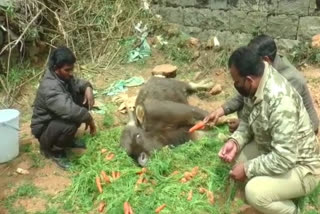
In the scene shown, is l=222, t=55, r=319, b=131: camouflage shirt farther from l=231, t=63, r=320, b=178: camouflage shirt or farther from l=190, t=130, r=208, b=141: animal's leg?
l=190, t=130, r=208, b=141: animal's leg

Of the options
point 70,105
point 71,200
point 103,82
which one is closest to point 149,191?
point 71,200

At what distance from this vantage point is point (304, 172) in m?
3.46

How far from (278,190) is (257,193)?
6.3 inches

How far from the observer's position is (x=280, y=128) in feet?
10.6

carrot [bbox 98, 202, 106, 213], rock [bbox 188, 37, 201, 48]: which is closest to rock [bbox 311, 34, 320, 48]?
rock [bbox 188, 37, 201, 48]

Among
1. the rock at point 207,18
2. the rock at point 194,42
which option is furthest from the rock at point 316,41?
the rock at point 194,42

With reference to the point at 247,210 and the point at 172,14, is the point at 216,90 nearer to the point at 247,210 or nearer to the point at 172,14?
the point at 172,14

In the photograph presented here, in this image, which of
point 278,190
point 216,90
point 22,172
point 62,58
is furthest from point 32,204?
point 216,90

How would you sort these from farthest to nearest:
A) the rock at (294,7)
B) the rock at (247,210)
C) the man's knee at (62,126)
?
the rock at (294,7), the man's knee at (62,126), the rock at (247,210)

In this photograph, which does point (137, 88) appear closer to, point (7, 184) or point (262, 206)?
point (7, 184)

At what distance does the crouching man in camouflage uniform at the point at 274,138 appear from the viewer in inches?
127

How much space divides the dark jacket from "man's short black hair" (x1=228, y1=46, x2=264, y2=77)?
6.55 ft

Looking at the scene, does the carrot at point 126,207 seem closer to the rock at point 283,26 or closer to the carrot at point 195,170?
the carrot at point 195,170

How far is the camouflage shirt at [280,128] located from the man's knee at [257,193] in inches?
2.2
